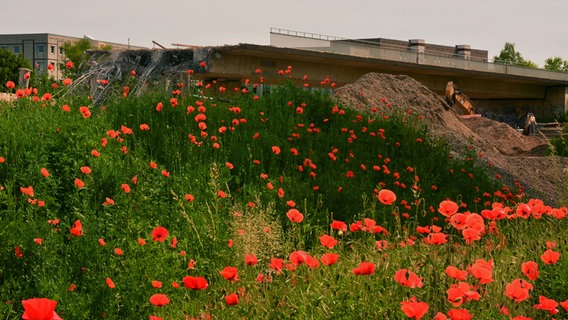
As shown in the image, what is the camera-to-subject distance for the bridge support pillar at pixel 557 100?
2098 inches

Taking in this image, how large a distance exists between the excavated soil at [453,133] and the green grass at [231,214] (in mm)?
2522

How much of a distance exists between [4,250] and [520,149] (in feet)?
74.6

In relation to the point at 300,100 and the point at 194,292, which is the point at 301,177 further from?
the point at 194,292

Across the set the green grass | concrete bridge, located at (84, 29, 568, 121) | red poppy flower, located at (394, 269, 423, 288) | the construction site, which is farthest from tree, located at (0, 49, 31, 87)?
red poppy flower, located at (394, 269, 423, 288)

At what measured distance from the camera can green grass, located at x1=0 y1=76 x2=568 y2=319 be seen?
17.5ft

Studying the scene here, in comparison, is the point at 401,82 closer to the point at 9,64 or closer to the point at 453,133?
the point at 453,133

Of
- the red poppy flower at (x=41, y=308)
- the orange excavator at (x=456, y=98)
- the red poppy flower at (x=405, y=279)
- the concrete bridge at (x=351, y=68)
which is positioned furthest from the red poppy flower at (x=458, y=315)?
the orange excavator at (x=456, y=98)

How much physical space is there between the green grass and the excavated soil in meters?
2.52

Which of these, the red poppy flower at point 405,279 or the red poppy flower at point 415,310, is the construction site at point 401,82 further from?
the red poppy flower at point 415,310

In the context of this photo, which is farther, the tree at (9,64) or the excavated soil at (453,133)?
the tree at (9,64)

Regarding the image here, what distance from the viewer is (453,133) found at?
18.6 m

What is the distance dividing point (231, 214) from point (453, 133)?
11.2 metres

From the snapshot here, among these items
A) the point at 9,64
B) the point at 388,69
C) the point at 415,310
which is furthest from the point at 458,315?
the point at 9,64

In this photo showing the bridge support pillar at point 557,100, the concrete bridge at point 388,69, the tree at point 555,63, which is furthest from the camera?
the tree at point 555,63
